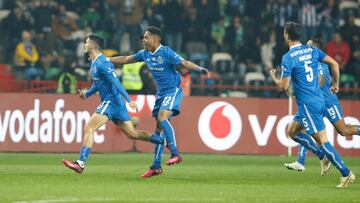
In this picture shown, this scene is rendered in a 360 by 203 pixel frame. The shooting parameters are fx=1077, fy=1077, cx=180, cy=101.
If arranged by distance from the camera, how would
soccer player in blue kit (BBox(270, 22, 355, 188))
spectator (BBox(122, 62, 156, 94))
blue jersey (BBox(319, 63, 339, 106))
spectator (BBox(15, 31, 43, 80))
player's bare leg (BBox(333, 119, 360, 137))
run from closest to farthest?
soccer player in blue kit (BBox(270, 22, 355, 188))
player's bare leg (BBox(333, 119, 360, 137))
blue jersey (BBox(319, 63, 339, 106))
spectator (BBox(122, 62, 156, 94))
spectator (BBox(15, 31, 43, 80))

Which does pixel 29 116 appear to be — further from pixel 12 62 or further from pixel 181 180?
pixel 181 180

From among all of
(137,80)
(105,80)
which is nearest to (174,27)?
(137,80)

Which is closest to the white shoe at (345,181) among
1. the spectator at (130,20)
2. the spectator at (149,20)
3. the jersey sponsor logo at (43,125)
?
the jersey sponsor logo at (43,125)

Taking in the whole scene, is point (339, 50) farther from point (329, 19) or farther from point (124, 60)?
point (124, 60)

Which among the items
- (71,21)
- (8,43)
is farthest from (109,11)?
(8,43)

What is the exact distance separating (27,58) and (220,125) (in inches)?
233

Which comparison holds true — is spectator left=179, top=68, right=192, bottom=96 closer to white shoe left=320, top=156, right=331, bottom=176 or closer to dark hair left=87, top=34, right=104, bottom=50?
white shoe left=320, top=156, right=331, bottom=176

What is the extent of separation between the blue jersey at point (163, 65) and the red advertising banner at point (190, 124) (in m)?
7.71

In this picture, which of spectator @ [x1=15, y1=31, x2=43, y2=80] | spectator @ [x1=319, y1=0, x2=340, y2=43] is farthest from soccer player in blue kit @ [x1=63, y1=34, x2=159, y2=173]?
spectator @ [x1=319, y1=0, x2=340, y2=43]

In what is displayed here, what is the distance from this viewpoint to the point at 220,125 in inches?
997

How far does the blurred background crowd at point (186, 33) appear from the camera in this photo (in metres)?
28.3

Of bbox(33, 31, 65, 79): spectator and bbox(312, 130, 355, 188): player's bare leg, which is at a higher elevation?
bbox(33, 31, 65, 79): spectator

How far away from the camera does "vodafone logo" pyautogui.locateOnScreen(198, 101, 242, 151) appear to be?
83.1 feet

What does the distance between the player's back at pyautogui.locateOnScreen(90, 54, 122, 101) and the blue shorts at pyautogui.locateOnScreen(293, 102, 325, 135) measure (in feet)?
10.7
